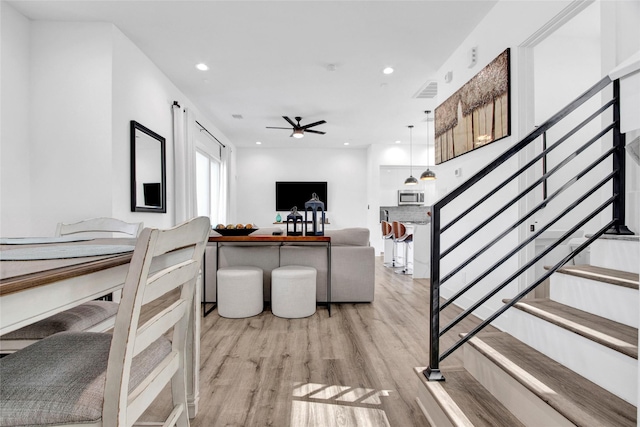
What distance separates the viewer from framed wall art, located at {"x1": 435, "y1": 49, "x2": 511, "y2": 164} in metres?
2.70

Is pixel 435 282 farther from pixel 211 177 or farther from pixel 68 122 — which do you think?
pixel 211 177

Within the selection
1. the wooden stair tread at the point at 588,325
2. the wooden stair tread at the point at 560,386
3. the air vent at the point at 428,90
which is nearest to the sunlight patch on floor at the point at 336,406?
the wooden stair tread at the point at 560,386

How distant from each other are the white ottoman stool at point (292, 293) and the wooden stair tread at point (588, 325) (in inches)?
70.0

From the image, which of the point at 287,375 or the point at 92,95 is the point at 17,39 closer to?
the point at 92,95

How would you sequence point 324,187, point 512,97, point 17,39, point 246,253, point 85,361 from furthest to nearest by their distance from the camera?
point 324,187, point 246,253, point 17,39, point 512,97, point 85,361

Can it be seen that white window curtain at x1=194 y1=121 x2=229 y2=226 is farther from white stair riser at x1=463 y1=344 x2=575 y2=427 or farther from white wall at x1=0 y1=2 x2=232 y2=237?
white stair riser at x1=463 y1=344 x2=575 y2=427

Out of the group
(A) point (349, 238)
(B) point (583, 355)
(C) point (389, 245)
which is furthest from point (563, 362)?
(C) point (389, 245)

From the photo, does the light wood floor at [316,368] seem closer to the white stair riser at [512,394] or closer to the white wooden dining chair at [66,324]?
the white stair riser at [512,394]

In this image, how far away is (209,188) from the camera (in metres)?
6.83

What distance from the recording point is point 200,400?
5.45 feet

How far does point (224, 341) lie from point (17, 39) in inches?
127

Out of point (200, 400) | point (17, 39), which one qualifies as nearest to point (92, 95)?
point (17, 39)

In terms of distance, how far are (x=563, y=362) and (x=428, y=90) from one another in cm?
406

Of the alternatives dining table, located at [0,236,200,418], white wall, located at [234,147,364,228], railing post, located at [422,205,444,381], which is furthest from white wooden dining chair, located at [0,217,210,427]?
white wall, located at [234,147,364,228]
